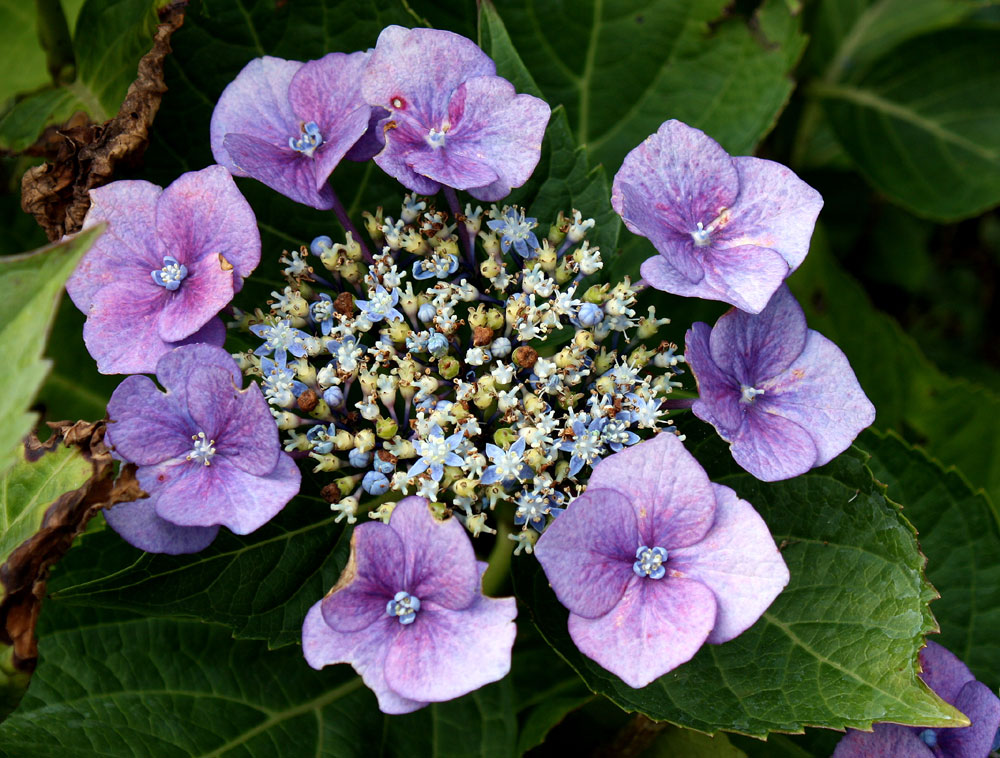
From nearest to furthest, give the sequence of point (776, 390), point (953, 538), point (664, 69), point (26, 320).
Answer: point (26, 320)
point (776, 390)
point (953, 538)
point (664, 69)

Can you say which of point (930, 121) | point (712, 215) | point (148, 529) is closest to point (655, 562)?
point (712, 215)

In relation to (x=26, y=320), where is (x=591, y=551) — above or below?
below

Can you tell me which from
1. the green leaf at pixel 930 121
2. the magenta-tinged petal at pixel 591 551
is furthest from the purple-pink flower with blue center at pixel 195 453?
the green leaf at pixel 930 121

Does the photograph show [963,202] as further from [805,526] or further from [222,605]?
[222,605]

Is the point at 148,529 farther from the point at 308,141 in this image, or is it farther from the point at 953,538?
the point at 953,538

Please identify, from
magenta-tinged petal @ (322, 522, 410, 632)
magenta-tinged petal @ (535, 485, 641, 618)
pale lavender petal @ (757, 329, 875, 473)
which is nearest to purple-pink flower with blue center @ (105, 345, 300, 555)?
magenta-tinged petal @ (322, 522, 410, 632)

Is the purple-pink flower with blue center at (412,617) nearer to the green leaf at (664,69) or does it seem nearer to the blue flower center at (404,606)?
the blue flower center at (404,606)

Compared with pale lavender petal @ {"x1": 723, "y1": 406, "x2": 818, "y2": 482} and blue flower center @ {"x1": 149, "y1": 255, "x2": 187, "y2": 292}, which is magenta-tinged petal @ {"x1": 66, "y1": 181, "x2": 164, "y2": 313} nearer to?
blue flower center @ {"x1": 149, "y1": 255, "x2": 187, "y2": 292}

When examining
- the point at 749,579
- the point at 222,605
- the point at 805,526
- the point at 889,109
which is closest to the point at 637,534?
the point at 749,579
